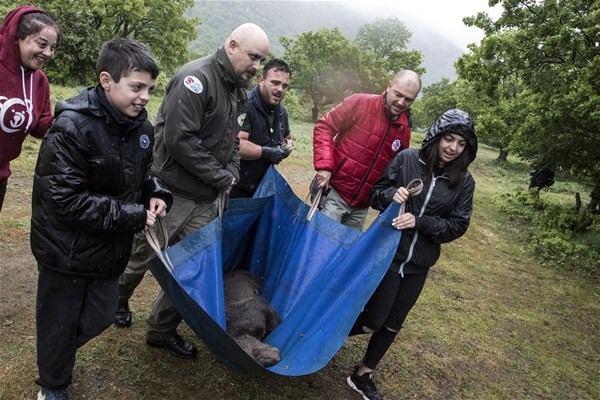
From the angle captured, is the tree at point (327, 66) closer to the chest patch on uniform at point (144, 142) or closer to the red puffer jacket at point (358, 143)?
the red puffer jacket at point (358, 143)

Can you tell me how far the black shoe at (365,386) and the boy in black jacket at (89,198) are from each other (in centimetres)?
155

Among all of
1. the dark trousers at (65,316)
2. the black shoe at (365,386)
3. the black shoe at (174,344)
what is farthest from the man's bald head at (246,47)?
the black shoe at (365,386)

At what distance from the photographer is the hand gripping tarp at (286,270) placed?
7.00 feet

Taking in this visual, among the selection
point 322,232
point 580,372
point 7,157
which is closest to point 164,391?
point 322,232

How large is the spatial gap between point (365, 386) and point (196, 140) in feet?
5.83

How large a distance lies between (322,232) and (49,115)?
1.71m

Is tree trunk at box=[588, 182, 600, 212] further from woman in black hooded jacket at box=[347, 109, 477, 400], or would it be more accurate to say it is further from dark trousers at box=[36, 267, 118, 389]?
dark trousers at box=[36, 267, 118, 389]

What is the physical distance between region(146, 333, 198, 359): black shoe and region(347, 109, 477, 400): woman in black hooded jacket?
3.32 feet

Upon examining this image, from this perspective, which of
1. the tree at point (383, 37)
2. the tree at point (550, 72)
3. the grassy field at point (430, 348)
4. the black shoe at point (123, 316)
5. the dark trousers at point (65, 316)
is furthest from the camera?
the tree at point (383, 37)

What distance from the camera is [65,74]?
62.6 feet

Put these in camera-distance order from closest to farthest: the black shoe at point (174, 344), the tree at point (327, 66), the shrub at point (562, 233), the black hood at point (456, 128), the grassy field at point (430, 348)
Result: 1. the black hood at point (456, 128)
2. the grassy field at point (430, 348)
3. the black shoe at point (174, 344)
4. the shrub at point (562, 233)
5. the tree at point (327, 66)

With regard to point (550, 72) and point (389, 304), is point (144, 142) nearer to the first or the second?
point (389, 304)

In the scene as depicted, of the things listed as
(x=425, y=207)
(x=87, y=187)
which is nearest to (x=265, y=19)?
(x=425, y=207)

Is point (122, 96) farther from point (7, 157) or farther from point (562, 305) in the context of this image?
point (562, 305)
